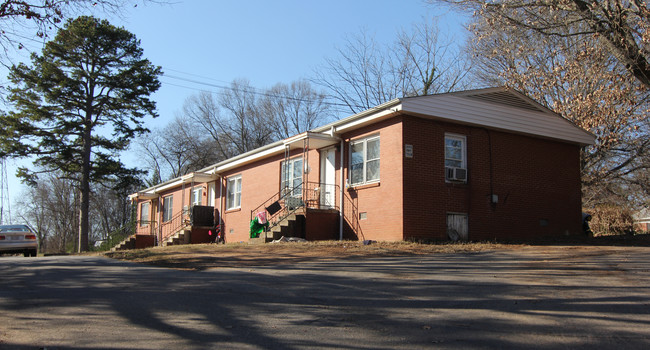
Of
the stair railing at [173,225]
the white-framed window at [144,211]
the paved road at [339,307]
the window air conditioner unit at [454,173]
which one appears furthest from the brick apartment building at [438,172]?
the white-framed window at [144,211]

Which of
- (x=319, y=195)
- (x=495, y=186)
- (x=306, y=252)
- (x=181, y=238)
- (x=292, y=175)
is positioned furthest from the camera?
(x=181, y=238)

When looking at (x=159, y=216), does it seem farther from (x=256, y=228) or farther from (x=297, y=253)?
(x=297, y=253)

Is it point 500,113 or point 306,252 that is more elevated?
point 500,113

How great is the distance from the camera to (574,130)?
60.6 ft

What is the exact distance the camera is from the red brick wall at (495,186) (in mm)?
15320

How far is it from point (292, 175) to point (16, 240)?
9529 mm

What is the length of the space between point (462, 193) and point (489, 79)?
13992 mm

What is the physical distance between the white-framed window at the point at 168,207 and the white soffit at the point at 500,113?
20017 mm

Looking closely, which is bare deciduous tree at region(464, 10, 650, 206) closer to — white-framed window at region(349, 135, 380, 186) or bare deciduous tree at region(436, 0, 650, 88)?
bare deciduous tree at region(436, 0, 650, 88)

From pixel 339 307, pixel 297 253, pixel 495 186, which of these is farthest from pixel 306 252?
pixel 495 186

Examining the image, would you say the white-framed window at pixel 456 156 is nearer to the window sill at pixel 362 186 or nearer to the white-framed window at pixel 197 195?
the window sill at pixel 362 186

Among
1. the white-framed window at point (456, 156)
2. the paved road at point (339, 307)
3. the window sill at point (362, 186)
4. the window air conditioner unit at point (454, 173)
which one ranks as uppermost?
the white-framed window at point (456, 156)

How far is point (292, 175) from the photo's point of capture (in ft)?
66.4

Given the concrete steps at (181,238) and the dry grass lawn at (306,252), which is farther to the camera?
the concrete steps at (181,238)
